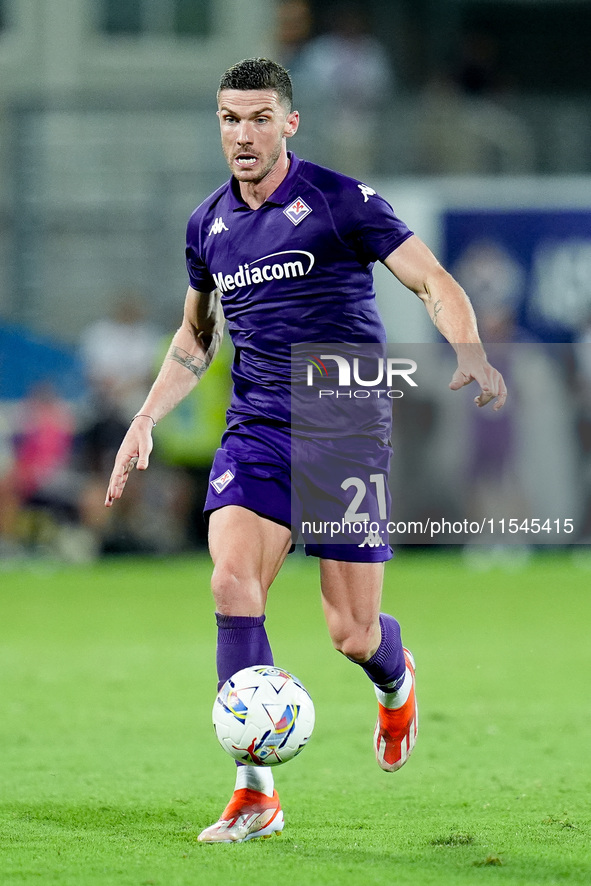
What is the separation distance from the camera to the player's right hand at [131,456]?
5320 mm

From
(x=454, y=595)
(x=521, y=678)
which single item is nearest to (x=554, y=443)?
(x=454, y=595)

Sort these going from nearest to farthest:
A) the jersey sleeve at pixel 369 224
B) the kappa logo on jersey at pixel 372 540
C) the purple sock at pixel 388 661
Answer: the jersey sleeve at pixel 369 224, the kappa logo on jersey at pixel 372 540, the purple sock at pixel 388 661

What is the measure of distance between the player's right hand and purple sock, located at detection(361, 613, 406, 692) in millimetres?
1194

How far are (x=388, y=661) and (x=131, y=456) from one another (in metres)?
1.34

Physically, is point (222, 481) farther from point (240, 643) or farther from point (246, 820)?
point (246, 820)

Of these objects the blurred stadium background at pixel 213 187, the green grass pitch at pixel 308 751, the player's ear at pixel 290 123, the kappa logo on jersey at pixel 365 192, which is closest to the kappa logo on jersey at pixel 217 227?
the player's ear at pixel 290 123

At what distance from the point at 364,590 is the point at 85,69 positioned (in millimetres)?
20837

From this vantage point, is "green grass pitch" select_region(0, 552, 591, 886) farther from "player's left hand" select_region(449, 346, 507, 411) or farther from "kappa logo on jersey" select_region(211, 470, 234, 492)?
"player's left hand" select_region(449, 346, 507, 411)

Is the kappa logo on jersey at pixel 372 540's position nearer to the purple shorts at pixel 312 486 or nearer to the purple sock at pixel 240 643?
the purple shorts at pixel 312 486

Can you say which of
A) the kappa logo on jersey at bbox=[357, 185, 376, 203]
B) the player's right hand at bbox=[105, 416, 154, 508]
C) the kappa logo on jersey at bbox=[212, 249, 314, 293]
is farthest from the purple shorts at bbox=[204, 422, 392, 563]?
the kappa logo on jersey at bbox=[357, 185, 376, 203]

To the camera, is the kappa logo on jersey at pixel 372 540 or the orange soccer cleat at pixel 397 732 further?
the orange soccer cleat at pixel 397 732

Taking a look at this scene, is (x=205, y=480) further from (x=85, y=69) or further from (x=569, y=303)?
(x=85, y=69)

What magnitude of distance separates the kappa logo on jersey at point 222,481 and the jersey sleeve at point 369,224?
934mm

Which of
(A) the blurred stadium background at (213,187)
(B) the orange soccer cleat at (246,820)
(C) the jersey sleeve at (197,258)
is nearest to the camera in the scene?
(B) the orange soccer cleat at (246,820)
